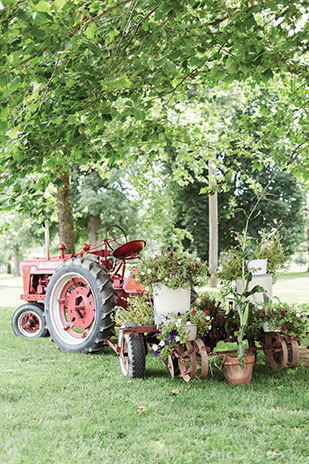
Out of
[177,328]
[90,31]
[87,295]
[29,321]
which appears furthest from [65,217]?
[90,31]

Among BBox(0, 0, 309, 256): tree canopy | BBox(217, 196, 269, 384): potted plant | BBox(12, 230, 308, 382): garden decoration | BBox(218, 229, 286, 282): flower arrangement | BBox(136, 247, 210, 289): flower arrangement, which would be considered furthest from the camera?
BBox(218, 229, 286, 282): flower arrangement

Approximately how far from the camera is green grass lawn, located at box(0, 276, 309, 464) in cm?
246

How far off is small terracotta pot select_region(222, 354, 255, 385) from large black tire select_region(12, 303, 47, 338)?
3683 millimetres

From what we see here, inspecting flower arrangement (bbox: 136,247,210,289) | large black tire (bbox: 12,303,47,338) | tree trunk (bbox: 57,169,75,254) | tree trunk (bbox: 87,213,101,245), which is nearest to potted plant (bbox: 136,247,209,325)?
flower arrangement (bbox: 136,247,210,289)

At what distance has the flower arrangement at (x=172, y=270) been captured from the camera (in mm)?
4004

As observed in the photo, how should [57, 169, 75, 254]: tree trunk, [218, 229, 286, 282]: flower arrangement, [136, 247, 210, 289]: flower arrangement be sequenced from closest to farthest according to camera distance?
[136, 247, 210, 289]: flower arrangement → [218, 229, 286, 282]: flower arrangement → [57, 169, 75, 254]: tree trunk

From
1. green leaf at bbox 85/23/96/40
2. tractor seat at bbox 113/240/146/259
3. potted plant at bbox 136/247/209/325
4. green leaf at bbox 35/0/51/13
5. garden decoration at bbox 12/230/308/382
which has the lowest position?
garden decoration at bbox 12/230/308/382

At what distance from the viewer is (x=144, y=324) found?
413cm

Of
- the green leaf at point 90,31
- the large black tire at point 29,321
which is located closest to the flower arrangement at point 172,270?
the green leaf at point 90,31

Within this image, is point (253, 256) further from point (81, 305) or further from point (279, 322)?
point (81, 305)

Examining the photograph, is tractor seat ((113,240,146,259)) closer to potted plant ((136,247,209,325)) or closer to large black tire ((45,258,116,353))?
large black tire ((45,258,116,353))

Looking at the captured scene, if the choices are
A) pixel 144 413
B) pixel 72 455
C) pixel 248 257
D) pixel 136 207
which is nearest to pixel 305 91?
pixel 248 257

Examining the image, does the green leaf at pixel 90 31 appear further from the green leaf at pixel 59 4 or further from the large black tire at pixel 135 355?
the large black tire at pixel 135 355

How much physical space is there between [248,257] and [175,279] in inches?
29.4
